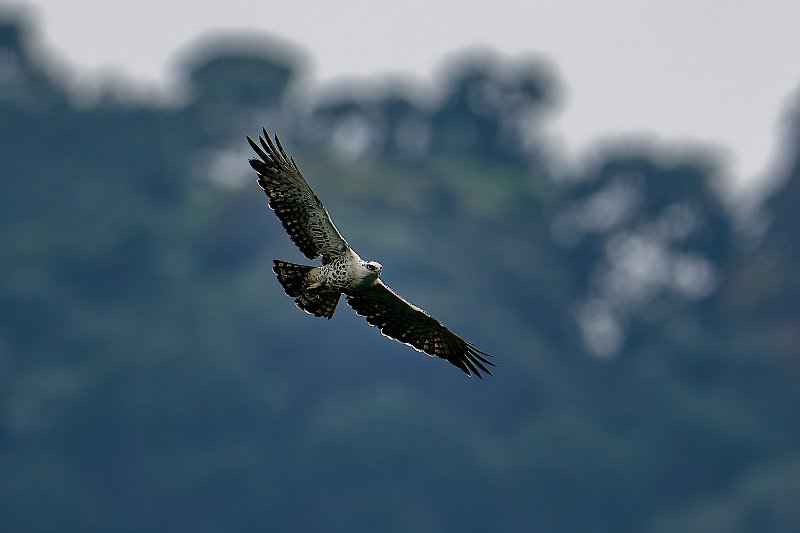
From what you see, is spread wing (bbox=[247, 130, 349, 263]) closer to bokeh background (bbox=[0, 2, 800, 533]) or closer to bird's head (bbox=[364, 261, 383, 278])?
bird's head (bbox=[364, 261, 383, 278])

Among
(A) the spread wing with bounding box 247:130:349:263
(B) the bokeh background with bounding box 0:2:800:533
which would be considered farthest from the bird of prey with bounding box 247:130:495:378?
(B) the bokeh background with bounding box 0:2:800:533

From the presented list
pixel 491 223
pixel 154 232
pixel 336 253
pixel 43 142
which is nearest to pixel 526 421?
pixel 491 223

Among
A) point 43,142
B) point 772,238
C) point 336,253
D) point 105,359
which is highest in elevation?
point 772,238

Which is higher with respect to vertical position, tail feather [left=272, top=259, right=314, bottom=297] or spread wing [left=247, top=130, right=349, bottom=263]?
spread wing [left=247, top=130, right=349, bottom=263]

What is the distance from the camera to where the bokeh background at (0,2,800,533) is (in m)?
94.2

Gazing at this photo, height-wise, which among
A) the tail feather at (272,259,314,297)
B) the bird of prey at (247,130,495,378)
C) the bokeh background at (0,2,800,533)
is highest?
the bokeh background at (0,2,800,533)

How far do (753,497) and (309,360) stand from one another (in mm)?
25928


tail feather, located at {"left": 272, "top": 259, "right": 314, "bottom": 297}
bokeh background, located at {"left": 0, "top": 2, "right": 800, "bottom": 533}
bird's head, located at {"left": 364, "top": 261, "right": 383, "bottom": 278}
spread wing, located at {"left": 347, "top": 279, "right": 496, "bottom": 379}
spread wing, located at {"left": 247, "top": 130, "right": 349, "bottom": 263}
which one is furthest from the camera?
bokeh background, located at {"left": 0, "top": 2, "right": 800, "bottom": 533}

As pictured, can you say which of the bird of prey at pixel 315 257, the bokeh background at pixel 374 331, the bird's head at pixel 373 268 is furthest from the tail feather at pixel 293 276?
Result: the bokeh background at pixel 374 331

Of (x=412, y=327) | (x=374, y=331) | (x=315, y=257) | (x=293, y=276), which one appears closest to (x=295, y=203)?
(x=315, y=257)

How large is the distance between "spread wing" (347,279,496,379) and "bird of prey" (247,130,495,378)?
0.5 inches

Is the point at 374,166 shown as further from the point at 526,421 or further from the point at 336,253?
the point at 336,253

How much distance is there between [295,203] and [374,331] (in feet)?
226

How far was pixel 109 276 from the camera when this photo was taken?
358ft
